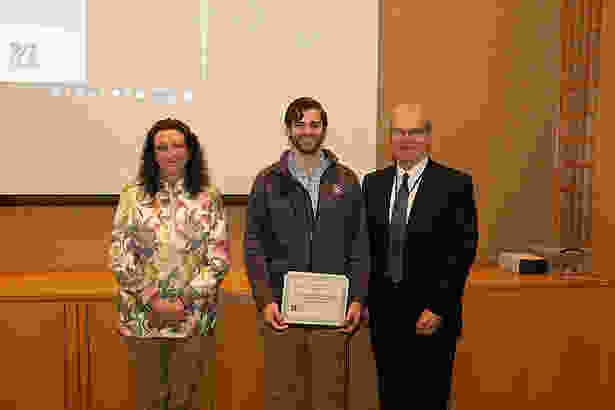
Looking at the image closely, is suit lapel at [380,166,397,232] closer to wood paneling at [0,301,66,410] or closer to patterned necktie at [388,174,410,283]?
patterned necktie at [388,174,410,283]

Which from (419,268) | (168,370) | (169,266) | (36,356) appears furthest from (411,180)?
(36,356)

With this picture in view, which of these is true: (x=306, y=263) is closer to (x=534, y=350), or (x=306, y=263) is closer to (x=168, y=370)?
(x=168, y=370)

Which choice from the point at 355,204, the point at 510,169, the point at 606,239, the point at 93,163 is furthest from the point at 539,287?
the point at 93,163

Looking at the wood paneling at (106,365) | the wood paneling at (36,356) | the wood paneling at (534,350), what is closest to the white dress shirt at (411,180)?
the wood paneling at (534,350)

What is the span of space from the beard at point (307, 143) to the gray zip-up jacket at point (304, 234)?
0.10 meters

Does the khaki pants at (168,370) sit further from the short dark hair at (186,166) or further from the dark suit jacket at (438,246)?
the dark suit jacket at (438,246)

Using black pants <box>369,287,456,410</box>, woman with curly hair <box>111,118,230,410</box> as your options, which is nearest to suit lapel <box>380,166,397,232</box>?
black pants <box>369,287,456,410</box>

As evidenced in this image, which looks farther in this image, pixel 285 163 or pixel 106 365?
pixel 106 365

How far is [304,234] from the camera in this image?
7.56 ft

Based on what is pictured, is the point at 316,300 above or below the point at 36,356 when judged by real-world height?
above

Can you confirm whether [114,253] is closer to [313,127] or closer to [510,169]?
[313,127]

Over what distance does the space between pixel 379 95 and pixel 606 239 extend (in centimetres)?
142

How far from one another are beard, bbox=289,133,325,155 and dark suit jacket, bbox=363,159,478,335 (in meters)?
0.37

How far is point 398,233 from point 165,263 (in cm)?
91
